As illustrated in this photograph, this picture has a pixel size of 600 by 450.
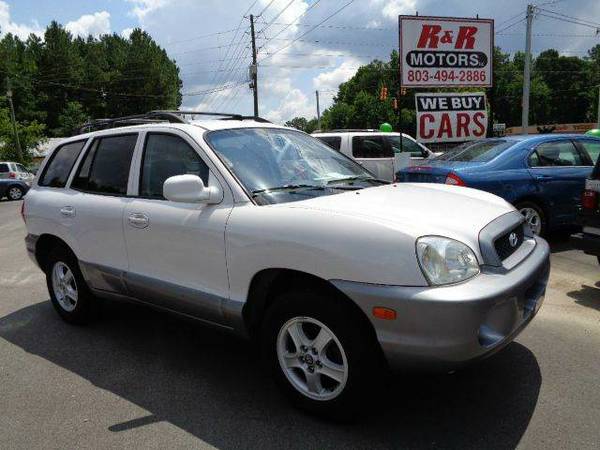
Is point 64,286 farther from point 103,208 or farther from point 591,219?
point 591,219

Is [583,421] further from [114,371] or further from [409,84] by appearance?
[409,84]

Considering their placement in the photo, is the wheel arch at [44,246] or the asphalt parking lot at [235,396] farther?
the wheel arch at [44,246]

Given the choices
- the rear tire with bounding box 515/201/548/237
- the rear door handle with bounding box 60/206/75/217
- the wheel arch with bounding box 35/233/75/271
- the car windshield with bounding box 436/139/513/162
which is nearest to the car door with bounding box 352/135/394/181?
the car windshield with bounding box 436/139/513/162

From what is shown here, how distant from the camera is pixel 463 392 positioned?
11.0 feet

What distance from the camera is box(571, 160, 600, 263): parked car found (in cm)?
519

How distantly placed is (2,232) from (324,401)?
11.7m

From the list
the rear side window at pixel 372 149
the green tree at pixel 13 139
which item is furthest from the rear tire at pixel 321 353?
the green tree at pixel 13 139

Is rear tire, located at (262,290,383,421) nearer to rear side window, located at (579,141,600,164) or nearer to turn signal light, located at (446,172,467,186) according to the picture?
turn signal light, located at (446,172,467,186)

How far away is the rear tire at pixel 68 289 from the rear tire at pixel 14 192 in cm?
2178

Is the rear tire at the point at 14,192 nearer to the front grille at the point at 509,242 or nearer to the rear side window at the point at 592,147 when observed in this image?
the rear side window at the point at 592,147

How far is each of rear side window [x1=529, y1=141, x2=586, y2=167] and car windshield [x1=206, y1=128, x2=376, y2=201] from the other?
4.04 m

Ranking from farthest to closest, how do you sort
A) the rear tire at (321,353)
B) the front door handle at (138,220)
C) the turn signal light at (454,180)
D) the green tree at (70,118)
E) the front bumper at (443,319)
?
the green tree at (70,118)
the turn signal light at (454,180)
the front door handle at (138,220)
the rear tire at (321,353)
the front bumper at (443,319)

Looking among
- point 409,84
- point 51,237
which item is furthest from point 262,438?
point 409,84

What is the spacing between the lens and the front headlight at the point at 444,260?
102 inches
